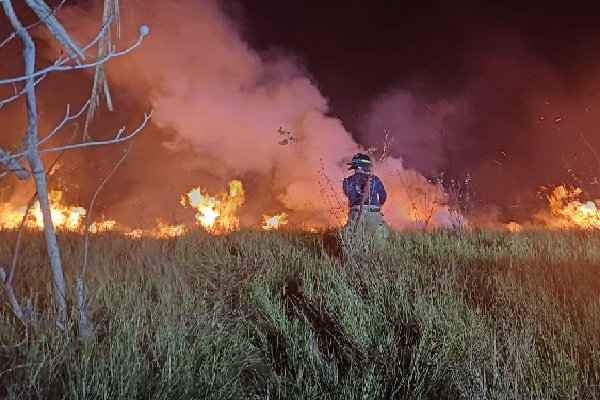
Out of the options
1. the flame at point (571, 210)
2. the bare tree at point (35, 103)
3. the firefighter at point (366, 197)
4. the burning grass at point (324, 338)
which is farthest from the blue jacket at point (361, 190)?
the bare tree at point (35, 103)

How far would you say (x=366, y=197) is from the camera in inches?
234

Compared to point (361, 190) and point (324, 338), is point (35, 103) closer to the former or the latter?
point (324, 338)

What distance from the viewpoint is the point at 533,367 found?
2.17 metres

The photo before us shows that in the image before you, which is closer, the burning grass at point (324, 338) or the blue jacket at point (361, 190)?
the burning grass at point (324, 338)

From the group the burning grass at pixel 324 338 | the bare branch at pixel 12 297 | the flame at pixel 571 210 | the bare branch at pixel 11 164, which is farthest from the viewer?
the flame at pixel 571 210

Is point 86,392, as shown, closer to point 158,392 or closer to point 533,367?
point 158,392

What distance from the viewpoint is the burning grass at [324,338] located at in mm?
2117

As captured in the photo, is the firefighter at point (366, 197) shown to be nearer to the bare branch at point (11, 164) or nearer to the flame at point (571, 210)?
the flame at point (571, 210)

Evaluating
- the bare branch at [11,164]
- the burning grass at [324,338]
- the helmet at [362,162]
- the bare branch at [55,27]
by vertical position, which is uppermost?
the helmet at [362,162]

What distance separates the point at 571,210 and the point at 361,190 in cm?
605

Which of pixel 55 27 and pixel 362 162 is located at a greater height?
pixel 362 162

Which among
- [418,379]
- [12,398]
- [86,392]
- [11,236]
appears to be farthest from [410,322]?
[11,236]

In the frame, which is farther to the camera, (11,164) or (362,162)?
(362,162)

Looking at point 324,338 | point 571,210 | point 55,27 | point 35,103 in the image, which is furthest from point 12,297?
point 571,210
